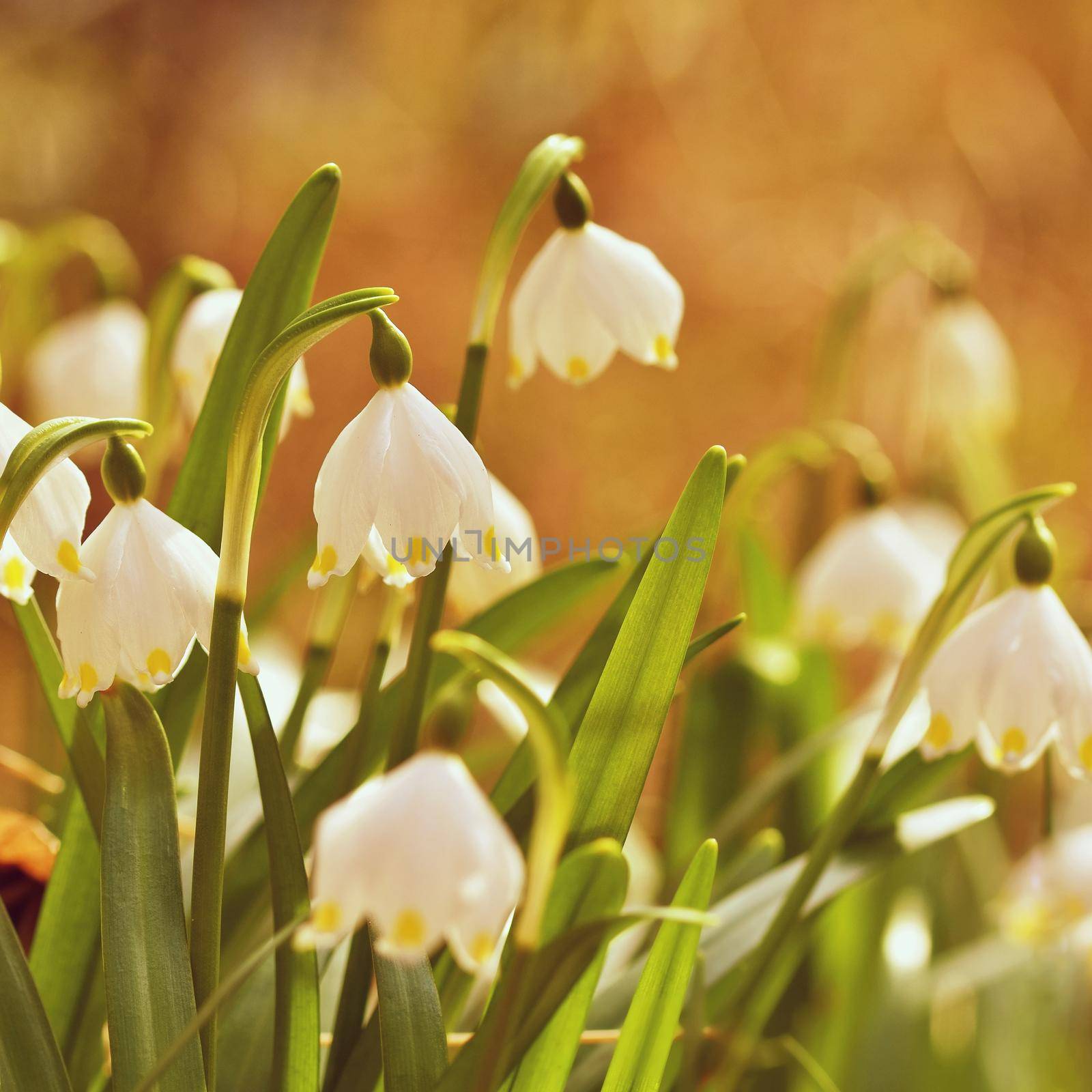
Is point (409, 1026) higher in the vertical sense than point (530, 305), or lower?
lower

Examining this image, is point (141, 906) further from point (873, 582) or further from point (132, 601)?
point (873, 582)

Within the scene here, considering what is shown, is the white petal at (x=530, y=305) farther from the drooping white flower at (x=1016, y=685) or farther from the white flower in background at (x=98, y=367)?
the white flower in background at (x=98, y=367)

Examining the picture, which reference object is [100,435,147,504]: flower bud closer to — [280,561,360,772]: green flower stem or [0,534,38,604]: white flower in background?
[0,534,38,604]: white flower in background

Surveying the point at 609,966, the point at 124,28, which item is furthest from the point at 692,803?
the point at 124,28

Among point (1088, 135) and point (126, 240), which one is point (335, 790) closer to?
point (126, 240)

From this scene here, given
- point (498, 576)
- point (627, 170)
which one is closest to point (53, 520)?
point (498, 576)

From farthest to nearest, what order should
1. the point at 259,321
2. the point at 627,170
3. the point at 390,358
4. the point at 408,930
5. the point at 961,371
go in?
the point at 627,170 < the point at 961,371 < the point at 259,321 < the point at 390,358 < the point at 408,930

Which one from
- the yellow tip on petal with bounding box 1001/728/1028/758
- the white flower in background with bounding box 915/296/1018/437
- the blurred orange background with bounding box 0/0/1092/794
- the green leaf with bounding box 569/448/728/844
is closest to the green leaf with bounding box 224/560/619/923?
the green leaf with bounding box 569/448/728/844
